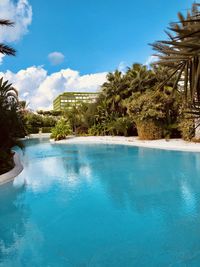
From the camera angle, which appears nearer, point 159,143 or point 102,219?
point 102,219

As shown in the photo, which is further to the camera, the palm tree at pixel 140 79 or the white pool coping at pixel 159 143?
the palm tree at pixel 140 79

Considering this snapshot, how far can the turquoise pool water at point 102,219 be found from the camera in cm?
444

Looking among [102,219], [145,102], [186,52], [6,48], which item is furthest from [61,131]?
[186,52]

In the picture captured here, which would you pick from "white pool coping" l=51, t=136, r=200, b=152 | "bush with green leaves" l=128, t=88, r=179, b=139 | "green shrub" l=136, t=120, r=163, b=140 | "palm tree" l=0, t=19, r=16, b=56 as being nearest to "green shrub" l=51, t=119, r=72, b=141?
"white pool coping" l=51, t=136, r=200, b=152

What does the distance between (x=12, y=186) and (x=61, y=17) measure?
13.2 meters

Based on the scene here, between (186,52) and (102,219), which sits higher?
(186,52)

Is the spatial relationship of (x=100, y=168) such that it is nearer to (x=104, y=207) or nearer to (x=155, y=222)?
(x=104, y=207)

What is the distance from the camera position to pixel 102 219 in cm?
629

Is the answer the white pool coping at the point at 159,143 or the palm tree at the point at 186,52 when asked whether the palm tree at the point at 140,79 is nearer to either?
the white pool coping at the point at 159,143

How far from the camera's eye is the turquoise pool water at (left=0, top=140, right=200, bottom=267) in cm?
444

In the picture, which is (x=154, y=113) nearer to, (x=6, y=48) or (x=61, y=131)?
(x=61, y=131)

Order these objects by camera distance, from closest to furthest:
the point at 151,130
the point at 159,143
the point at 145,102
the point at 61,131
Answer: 1. the point at 159,143
2. the point at 145,102
3. the point at 151,130
4. the point at 61,131

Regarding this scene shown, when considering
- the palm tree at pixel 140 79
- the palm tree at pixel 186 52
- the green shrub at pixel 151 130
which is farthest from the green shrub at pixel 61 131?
the palm tree at pixel 186 52

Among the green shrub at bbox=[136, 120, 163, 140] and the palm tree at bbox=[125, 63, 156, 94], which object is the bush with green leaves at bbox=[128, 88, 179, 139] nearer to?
the green shrub at bbox=[136, 120, 163, 140]
